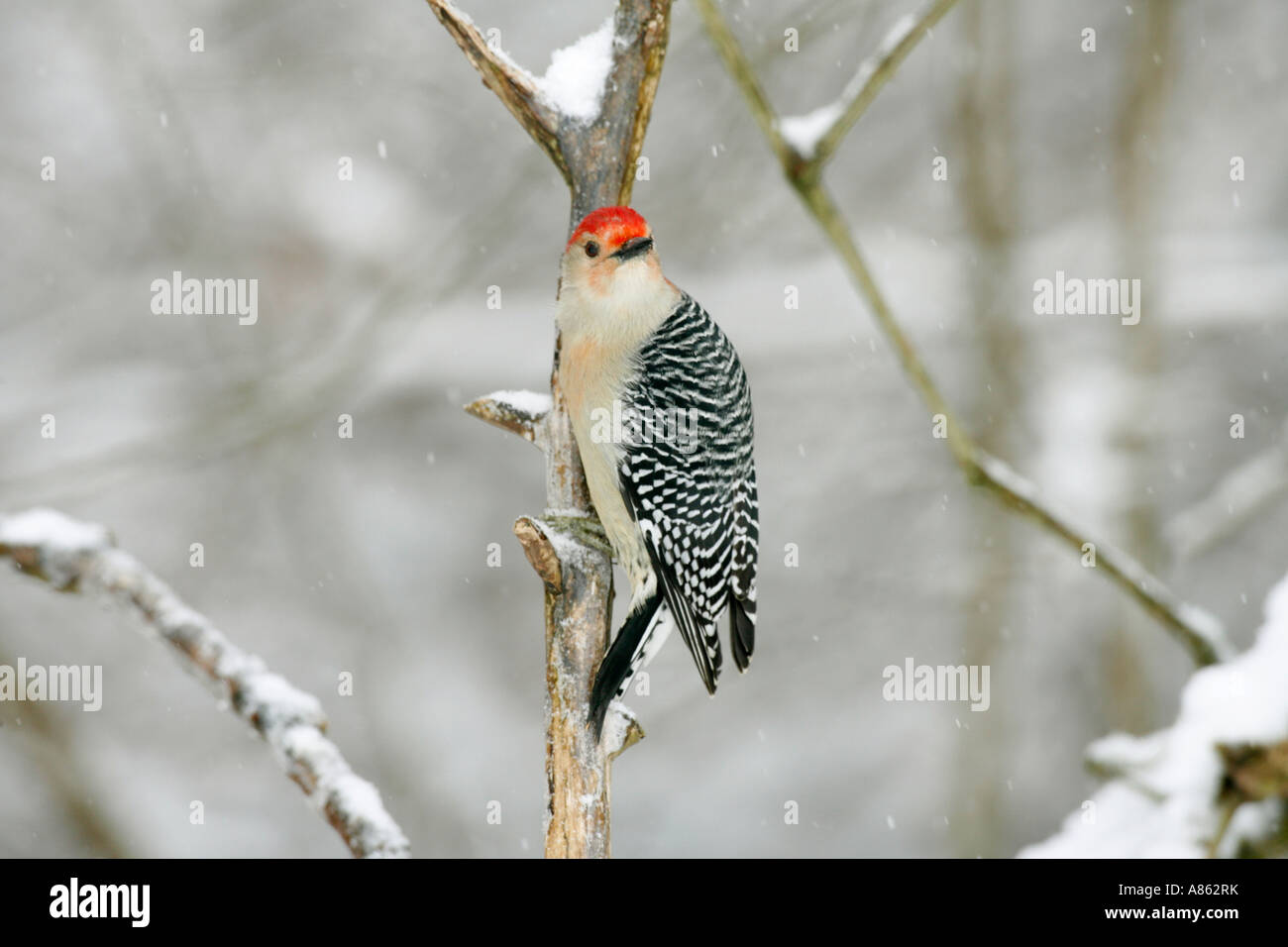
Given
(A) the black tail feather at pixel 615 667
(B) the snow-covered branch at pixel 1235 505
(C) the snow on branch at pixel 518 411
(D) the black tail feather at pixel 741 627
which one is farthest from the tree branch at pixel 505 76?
(B) the snow-covered branch at pixel 1235 505

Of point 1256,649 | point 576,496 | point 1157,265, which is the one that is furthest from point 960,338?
point 1256,649

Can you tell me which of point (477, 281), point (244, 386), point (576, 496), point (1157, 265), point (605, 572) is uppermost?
point (477, 281)

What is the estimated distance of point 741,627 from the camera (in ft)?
11.3

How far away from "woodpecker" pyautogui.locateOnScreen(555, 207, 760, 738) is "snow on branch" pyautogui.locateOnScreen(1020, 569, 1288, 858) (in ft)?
7.05

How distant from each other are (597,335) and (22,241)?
227 inches

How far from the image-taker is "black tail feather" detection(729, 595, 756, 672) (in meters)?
3.39

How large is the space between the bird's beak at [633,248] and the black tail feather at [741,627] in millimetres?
1053

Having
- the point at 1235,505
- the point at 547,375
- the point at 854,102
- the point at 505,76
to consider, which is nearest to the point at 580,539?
the point at 505,76

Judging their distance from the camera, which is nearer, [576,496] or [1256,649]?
[1256,649]

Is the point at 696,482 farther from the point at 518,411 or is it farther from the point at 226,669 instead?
the point at 226,669

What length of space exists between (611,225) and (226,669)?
60.1 inches

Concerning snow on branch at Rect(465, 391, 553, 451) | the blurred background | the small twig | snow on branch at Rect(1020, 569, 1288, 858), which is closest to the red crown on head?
snow on branch at Rect(465, 391, 553, 451)
